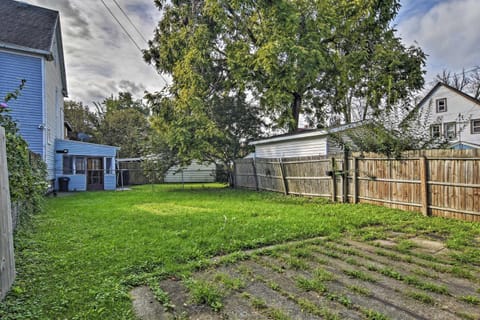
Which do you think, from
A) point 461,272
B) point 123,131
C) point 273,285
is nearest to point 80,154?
point 123,131

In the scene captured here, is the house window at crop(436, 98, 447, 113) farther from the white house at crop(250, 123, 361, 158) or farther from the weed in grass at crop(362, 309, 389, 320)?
the weed in grass at crop(362, 309, 389, 320)

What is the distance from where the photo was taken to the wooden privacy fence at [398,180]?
5.55 m

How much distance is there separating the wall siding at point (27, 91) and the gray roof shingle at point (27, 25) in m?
0.54

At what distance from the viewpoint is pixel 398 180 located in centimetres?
685

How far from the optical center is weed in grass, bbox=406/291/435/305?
7.82 ft

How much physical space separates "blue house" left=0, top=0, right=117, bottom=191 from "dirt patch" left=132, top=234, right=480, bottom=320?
11196 mm

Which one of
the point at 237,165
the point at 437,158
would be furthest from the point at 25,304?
the point at 237,165

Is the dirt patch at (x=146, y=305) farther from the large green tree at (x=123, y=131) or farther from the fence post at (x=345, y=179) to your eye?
the large green tree at (x=123, y=131)

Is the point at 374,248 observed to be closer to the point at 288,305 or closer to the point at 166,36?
the point at 288,305

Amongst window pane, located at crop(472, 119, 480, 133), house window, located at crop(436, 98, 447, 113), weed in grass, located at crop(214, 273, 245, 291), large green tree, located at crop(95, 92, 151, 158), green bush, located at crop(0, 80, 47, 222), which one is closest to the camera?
weed in grass, located at crop(214, 273, 245, 291)

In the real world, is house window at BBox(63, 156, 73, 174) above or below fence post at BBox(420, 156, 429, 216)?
above

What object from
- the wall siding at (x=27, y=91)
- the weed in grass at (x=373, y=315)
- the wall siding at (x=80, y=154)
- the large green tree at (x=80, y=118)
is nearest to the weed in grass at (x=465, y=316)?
the weed in grass at (x=373, y=315)

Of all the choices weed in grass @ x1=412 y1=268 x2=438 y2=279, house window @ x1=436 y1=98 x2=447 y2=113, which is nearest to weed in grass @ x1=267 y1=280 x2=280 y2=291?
weed in grass @ x1=412 y1=268 x2=438 y2=279

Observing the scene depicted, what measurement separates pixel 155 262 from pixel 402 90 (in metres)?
14.9
